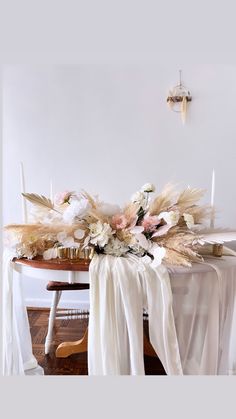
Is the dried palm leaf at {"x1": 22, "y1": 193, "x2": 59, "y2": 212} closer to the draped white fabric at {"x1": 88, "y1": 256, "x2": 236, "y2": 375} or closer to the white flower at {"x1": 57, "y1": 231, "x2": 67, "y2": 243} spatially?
the white flower at {"x1": 57, "y1": 231, "x2": 67, "y2": 243}

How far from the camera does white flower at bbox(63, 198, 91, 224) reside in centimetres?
171

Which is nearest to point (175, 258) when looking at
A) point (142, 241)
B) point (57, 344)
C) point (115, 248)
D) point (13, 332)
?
point (142, 241)

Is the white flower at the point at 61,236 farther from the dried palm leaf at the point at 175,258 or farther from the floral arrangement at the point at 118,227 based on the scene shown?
the dried palm leaf at the point at 175,258

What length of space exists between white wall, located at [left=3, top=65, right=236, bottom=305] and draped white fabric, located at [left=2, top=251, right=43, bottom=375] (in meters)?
1.29

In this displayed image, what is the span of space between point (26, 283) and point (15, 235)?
1627 millimetres

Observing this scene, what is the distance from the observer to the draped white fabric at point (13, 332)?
1.81 m

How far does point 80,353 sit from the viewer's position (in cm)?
240

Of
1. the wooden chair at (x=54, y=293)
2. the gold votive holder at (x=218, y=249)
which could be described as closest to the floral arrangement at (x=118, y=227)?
the gold votive holder at (x=218, y=249)

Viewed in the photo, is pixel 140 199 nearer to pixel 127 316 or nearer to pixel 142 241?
pixel 142 241

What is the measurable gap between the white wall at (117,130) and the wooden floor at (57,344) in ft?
3.36

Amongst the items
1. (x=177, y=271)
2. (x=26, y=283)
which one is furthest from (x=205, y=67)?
(x=26, y=283)

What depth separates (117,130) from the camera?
3047 millimetres

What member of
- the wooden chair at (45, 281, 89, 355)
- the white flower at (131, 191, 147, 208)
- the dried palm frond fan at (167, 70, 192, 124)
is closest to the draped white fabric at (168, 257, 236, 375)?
the white flower at (131, 191, 147, 208)

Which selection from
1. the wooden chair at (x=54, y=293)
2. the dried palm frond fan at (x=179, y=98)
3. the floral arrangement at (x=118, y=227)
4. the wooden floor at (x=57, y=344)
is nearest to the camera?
the floral arrangement at (x=118, y=227)
